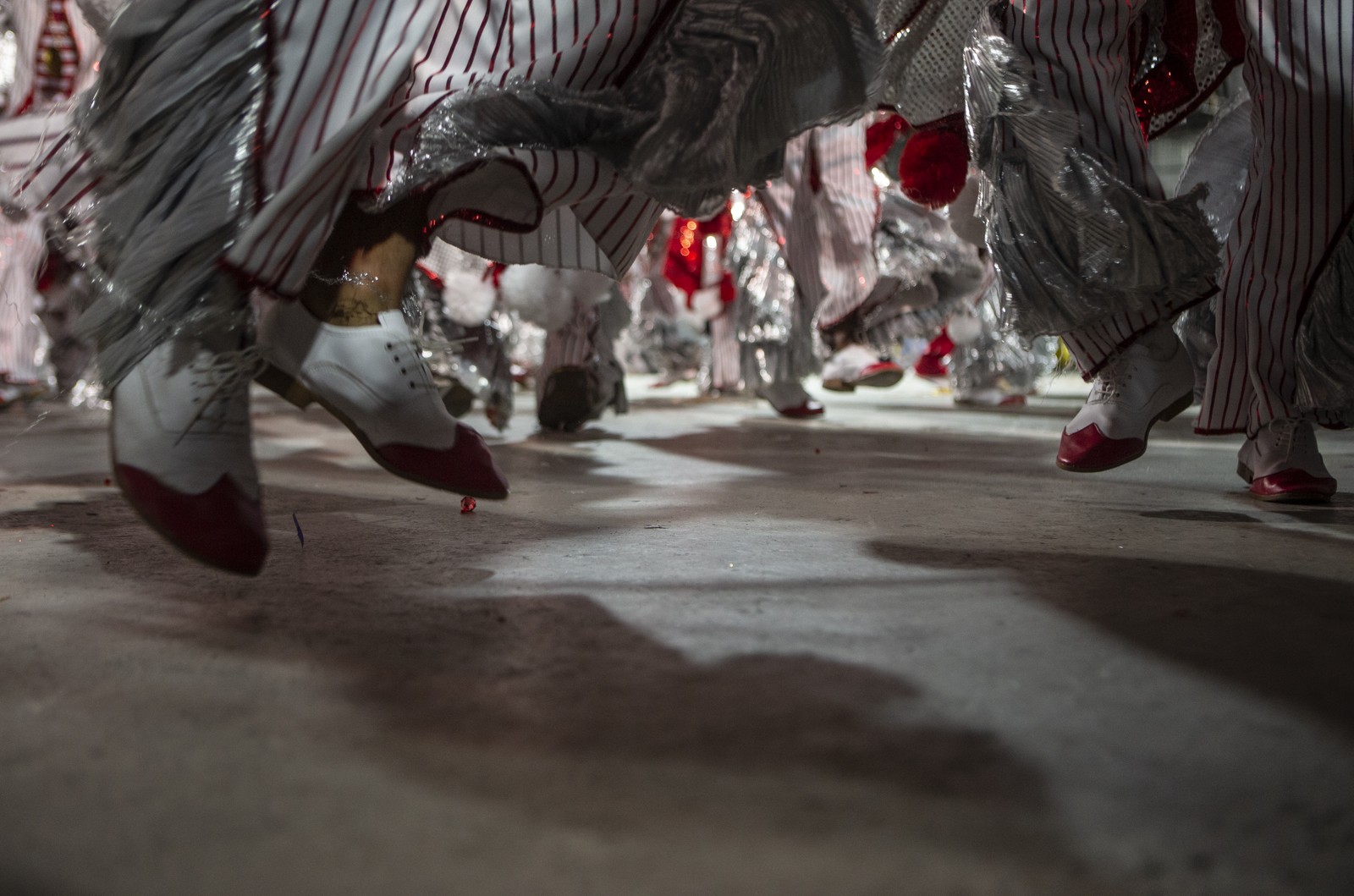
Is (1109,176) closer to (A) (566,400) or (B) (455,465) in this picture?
(B) (455,465)

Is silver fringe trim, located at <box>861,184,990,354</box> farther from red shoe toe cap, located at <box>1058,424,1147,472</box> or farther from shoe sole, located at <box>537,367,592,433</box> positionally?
red shoe toe cap, located at <box>1058,424,1147,472</box>

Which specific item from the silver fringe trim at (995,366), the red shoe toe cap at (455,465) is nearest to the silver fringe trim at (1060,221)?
the red shoe toe cap at (455,465)

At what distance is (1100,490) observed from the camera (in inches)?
67.1

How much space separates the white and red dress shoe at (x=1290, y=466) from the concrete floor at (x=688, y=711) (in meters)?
0.14

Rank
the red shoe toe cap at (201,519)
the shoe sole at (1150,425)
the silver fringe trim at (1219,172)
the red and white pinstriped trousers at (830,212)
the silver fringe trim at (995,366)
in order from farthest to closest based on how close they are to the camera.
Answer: the silver fringe trim at (995,366)
the red and white pinstriped trousers at (830,212)
the silver fringe trim at (1219,172)
the shoe sole at (1150,425)
the red shoe toe cap at (201,519)

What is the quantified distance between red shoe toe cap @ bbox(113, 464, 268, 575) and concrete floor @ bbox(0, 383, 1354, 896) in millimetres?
64

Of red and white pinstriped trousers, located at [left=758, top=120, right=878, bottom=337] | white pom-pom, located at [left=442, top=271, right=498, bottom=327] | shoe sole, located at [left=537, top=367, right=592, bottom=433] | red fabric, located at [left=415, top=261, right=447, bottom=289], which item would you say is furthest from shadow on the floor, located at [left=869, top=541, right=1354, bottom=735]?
red and white pinstriped trousers, located at [left=758, top=120, right=878, bottom=337]

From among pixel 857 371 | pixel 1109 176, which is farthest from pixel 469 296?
pixel 1109 176

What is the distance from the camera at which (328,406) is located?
3.07 ft

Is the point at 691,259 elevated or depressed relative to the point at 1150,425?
elevated

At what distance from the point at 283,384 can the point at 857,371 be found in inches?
125

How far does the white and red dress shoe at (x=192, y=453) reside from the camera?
837 mm

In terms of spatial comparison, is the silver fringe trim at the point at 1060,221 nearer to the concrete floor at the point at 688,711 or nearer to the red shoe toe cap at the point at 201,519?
the concrete floor at the point at 688,711

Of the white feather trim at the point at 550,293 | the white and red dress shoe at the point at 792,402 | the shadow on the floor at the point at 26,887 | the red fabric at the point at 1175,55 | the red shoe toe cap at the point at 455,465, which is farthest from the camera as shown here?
the white and red dress shoe at the point at 792,402
